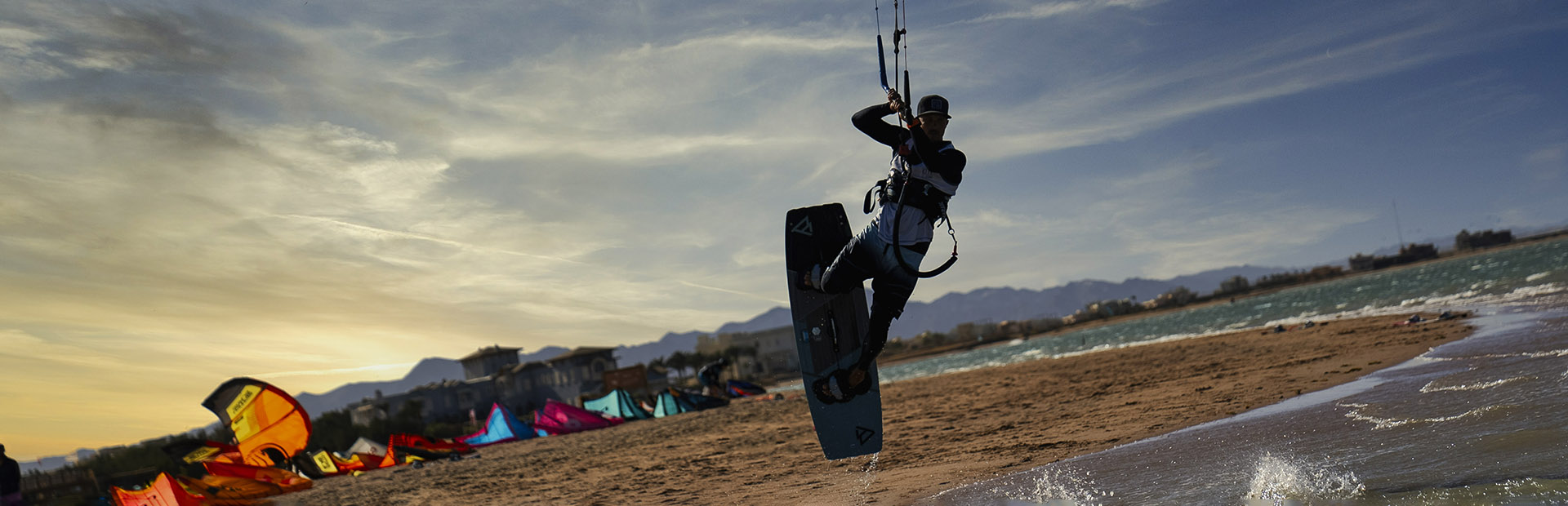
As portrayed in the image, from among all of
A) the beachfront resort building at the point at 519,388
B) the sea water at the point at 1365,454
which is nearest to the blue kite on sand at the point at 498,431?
the sea water at the point at 1365,454

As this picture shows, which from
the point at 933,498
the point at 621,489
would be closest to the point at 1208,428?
the point at 933,498

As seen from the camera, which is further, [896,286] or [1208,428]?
[1208,428]

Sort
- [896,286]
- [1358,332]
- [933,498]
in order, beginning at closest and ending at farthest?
1. [896,286]
2. [933,498]
3. [1358,332]

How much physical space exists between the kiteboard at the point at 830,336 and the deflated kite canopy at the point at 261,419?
13.1 meters

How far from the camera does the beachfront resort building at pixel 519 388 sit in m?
74.9

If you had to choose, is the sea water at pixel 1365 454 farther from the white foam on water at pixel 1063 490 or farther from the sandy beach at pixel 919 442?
the sandy beach at pixel 919 442

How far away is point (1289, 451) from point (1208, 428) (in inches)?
92.9

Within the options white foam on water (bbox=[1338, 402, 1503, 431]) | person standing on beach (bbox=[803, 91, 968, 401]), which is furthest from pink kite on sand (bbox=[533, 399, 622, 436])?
white foam on water (bbox=[1338, 402, 1503, 431])

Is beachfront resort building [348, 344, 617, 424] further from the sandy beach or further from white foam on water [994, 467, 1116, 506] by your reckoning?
white foam on water [994, 467, 1116, 506]

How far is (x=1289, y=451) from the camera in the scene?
7023 mm

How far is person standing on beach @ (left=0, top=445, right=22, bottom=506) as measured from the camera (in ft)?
37.8

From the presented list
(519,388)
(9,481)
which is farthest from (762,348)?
(9,481)

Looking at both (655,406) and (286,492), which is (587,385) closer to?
(655,406)

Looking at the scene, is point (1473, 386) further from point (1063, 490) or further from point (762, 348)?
point (762, 348)
